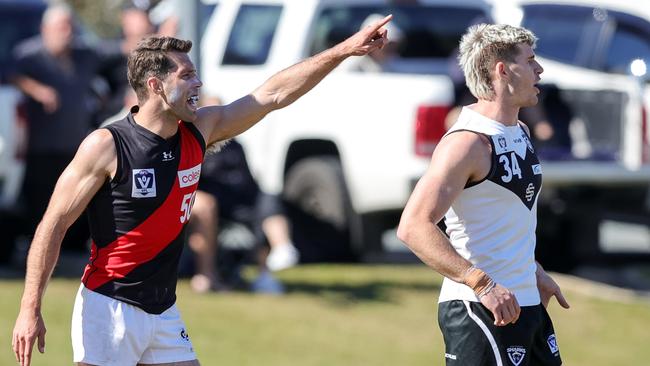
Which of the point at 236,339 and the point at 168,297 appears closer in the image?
the point at 168,297

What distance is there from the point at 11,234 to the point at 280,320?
3345 mm

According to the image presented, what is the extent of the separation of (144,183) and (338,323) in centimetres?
550

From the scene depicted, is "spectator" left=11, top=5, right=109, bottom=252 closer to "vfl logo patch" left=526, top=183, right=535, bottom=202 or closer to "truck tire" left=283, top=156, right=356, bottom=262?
"truck tire" left=283, top=156, right=356, bottom=262

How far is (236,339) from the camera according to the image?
10.8 m

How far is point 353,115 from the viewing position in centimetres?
1259

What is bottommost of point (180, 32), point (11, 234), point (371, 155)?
point (11, 234)

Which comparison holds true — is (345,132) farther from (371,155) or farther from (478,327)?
(478,327)

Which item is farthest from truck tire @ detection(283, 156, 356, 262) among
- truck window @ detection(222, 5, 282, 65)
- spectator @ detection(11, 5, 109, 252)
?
spectator @ detection(11, 5, 109, 252)

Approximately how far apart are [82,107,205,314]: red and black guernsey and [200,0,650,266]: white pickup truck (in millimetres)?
5910

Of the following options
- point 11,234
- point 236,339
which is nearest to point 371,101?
point 236,339

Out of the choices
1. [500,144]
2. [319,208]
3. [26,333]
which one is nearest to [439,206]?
[500,144]

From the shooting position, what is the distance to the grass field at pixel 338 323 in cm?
1063

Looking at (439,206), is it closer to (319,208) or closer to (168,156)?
(168,156)

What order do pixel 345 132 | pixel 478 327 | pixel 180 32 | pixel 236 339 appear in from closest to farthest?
1. pixel 478 327
2. pixel 180 32
3. pixel 236 339
4. pixel 345 132
